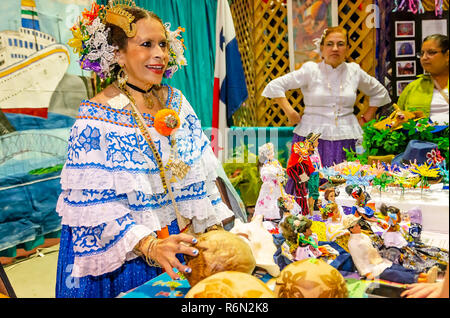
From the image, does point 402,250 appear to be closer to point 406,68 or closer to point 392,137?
point 406,68

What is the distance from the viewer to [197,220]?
1.47 metres

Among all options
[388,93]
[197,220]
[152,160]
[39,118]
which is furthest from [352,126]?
[39,118]

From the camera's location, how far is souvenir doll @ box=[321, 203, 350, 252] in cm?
117

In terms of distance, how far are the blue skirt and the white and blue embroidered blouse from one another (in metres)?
0.08

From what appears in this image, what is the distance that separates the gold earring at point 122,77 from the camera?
1.41 m

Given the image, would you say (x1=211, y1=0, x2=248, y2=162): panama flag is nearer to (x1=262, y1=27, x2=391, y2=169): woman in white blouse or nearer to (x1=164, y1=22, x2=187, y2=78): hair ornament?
(x1=262, y1=27, x2=391, y2=169): woman in white blouse

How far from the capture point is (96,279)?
1317 millimetres

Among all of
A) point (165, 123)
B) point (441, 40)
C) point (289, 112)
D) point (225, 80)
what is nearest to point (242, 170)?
point (289, 112)

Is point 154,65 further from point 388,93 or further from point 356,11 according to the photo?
point 356,11

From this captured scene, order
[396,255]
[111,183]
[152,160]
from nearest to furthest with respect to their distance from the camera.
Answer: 1. [396,255]
2. [111,183]
3. [152,160]

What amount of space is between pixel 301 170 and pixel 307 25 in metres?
0.79

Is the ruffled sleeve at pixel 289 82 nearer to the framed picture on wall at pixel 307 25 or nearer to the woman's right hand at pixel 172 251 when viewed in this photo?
the framed picture on wall at pixel 307 25

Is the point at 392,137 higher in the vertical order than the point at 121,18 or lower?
lower

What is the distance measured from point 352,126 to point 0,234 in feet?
7.84
